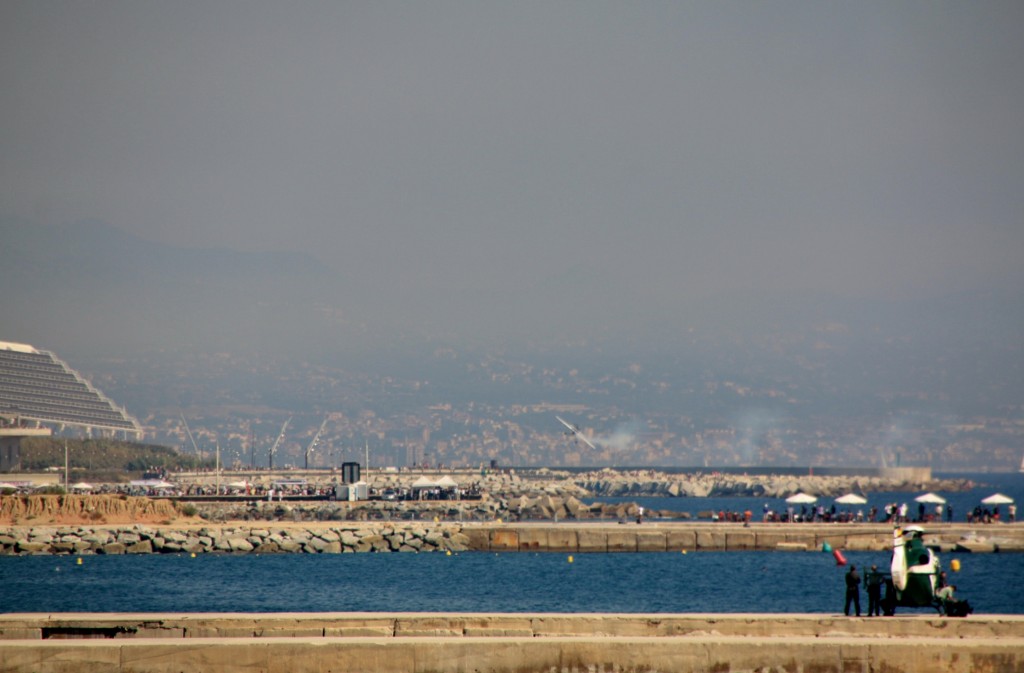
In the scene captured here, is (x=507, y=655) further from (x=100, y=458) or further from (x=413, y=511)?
(x=100, y=458)

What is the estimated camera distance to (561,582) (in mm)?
51719

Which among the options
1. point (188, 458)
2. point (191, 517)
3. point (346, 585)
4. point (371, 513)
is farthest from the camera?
point (188, 458)

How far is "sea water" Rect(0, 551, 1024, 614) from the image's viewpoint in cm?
4312

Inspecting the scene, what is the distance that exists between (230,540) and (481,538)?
12554 mm

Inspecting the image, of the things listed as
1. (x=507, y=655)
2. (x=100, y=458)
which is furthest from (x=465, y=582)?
(x=100, y=458)

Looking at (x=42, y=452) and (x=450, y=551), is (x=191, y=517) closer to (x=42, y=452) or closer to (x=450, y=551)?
(x=450, y=551)

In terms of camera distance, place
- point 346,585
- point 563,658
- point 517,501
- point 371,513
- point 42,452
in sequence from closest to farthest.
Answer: point 563,658 → point 346,585 → point 371,513 → point 517,501 → point 42,452

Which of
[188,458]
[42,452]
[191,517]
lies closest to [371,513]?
[191,517]

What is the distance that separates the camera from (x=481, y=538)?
67750 millimetres

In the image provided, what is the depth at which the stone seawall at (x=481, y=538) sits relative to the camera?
6225 cm

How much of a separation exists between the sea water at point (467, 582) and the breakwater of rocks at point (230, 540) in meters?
1.65

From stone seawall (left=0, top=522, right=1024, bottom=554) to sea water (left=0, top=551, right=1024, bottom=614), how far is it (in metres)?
1.19

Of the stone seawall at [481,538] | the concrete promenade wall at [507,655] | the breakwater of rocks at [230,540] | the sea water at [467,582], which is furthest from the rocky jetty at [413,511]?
the concrete promenade wall at [507,655]

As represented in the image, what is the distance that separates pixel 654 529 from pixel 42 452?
117782 mm
